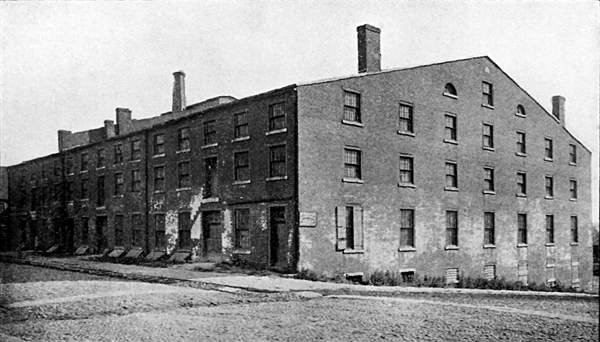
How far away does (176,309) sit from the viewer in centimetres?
1130

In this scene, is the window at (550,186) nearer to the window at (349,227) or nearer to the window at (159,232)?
the window at (349,227)

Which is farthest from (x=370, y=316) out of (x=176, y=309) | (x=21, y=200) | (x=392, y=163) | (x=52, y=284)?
(x=21, y=200)

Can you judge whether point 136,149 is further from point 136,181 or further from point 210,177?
point 210,177

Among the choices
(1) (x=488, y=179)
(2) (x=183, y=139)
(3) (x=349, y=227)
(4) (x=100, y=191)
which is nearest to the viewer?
(3) (x=349, y=227)

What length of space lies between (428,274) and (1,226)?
32235mm

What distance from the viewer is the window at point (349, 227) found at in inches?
842

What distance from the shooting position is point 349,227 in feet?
71.7

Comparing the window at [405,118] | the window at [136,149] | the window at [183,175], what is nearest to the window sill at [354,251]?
the window at [405,118]

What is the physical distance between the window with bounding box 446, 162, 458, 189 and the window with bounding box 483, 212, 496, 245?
9.11 feet

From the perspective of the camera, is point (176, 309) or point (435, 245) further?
point (435, 245)

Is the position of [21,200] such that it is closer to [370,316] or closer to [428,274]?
[428,274]

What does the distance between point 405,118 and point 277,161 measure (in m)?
6.26

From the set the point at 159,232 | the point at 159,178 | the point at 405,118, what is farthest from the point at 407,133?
the point at 159,232

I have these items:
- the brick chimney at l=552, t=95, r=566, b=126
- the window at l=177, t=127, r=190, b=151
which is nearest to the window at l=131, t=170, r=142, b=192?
the window at l=177, t=127, r=190, b=151
